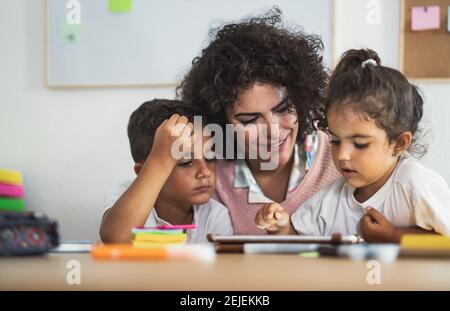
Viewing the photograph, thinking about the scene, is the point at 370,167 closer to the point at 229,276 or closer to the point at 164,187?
the point at 164,187

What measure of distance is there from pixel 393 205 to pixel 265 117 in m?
0.27

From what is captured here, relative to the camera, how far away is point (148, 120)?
1.13 m

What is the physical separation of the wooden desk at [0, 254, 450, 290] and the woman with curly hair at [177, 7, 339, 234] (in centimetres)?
59

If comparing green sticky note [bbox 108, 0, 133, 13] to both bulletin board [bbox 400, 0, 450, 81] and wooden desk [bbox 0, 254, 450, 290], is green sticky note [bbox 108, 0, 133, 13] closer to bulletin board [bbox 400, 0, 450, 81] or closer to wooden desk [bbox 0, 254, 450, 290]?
bulletin board [bbox 400, 0, 450, 81]

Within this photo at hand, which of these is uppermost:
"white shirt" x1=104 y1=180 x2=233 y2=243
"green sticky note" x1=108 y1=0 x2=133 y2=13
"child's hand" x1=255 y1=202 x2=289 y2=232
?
"green sticky note" x1=108 y1=0 x2=133 y2=13

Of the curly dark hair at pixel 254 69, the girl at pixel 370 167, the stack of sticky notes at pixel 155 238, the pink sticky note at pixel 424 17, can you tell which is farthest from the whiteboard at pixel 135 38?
the stack of sticky notes at pixel 155 238

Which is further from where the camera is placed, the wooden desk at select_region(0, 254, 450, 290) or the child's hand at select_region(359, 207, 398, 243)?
the child's hand at select_region(359, 207, 398, 243)

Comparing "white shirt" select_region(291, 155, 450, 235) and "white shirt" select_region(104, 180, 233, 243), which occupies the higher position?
"white shirt" select_region(291, 155, 450, 235)

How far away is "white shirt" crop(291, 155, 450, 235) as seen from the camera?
87 centimetres

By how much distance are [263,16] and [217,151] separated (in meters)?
0.31

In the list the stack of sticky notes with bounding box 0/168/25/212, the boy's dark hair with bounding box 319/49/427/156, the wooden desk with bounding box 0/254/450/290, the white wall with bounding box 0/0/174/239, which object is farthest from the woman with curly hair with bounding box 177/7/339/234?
the wooden desk with bounding box 0/254/450/290

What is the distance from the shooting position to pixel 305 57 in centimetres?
114
